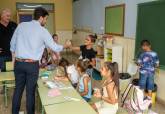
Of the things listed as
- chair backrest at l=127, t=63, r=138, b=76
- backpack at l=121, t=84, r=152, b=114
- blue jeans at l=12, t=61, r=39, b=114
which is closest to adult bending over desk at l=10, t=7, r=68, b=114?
blue jeans at l=12, t=61, r=39, b=114

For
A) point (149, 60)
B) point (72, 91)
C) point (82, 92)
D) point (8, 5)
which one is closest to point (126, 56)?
point (149, 60)

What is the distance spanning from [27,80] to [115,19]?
137 inches

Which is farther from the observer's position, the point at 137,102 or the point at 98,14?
the point at 98,14

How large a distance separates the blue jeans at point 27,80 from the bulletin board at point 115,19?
305 cm

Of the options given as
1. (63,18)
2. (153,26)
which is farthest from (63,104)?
(63,18)

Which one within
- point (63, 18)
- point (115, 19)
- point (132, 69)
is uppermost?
point (63, 18)

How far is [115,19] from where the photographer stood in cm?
567

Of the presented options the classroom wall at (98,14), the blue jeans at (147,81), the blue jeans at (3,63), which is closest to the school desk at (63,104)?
the blue jeans at (3,63)

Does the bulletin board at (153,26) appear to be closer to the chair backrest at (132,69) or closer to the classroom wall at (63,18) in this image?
the chair backrest at (132,69)

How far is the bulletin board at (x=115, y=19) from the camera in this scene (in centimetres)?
534

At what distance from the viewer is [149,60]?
3852mm

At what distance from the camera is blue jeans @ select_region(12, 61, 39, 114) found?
9.15ft

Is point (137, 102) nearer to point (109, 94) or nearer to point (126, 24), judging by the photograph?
point (109, 94)

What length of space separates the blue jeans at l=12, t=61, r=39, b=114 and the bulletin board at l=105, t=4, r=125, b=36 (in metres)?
3.05
